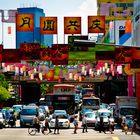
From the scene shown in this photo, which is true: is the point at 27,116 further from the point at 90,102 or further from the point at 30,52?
the point at 90,102

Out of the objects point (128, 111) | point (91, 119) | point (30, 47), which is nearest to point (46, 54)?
point (30, 47)

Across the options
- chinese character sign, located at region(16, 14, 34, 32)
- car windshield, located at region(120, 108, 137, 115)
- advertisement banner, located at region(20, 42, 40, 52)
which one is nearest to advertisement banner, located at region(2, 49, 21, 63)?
advertisement banner, located at region(20, 42, 40, 52)

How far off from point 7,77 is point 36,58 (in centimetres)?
6114

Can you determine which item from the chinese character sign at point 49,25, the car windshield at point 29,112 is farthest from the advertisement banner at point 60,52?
the car windshield at point 29,112

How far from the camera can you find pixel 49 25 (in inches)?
1934

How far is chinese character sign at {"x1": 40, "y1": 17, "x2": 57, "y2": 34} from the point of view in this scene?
4888 cm

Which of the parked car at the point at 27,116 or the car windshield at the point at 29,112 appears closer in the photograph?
the parked car at the point at 27,116

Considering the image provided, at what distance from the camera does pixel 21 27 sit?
161ft

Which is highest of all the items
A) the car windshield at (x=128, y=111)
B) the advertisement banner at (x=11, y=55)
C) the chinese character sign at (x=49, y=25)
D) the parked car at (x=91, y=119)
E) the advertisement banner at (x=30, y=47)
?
the chinese character sign at (x=49, y=25)

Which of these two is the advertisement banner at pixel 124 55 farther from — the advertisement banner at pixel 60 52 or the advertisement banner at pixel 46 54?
the advertisement banner at pixel 46 54

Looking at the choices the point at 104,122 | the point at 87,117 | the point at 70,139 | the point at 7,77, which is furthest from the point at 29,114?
the point at 7,77

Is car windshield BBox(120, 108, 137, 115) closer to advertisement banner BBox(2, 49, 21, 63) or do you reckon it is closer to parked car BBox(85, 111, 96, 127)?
parked car BBox(85, 111, 96, 127)

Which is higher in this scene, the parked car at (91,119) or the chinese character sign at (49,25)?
the chinese character sign at (49,25)

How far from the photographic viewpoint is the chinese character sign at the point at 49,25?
160 ft
